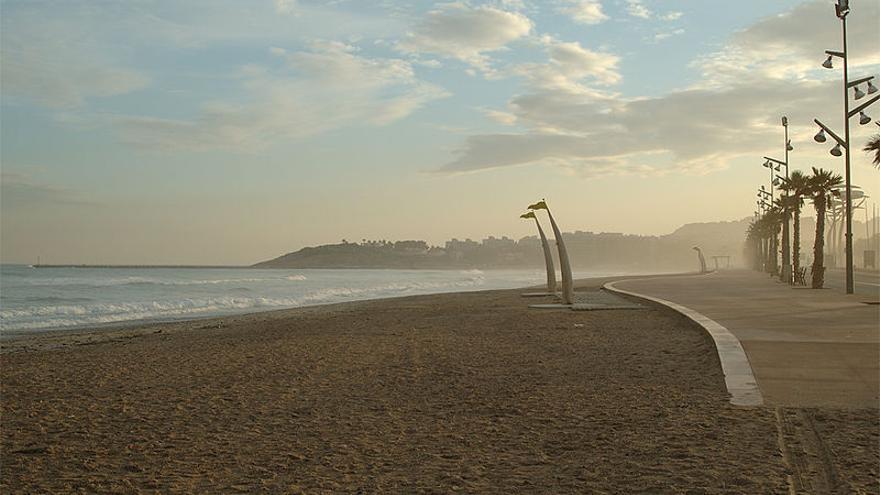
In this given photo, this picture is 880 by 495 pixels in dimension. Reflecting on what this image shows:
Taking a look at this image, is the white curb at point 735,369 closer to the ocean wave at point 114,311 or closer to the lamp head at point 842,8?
the lamp head at point 842,8

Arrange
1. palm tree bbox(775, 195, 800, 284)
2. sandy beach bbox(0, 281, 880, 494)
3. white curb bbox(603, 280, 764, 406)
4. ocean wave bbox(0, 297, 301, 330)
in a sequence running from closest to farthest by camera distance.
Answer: sandy beach bbox(0, 281, 880, 494) → white curb bbox(603, 280, 764, 406) → ocean wave bbox(0, 297, 301, 330) → palm tree bbox(775, 195, 800, 284)

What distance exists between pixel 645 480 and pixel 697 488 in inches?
12.5

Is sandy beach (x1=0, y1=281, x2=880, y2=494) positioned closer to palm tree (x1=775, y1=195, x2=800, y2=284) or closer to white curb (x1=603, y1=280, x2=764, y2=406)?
white curb (x1=603, y1=280, x2=764, y2=406)

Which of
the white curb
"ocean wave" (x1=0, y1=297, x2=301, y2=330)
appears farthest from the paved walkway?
"ocean wave" (x1=0, y1=297, x2=301, y2=330)

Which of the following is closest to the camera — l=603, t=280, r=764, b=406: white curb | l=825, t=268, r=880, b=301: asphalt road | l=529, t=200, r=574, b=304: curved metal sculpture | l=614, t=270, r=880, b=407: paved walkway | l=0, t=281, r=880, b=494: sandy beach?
l=0, t=281, r=880, b=494: sandy beach

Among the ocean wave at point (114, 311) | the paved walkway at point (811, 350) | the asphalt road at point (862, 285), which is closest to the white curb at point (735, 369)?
the paved walkway at point (811, 350)

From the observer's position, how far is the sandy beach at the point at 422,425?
493cm

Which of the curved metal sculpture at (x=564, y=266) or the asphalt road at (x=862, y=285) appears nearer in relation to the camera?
the curved metal sculpture at (x=564, y=266)

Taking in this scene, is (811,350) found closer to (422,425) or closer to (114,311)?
(422,425)

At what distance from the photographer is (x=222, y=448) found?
19.3 ft

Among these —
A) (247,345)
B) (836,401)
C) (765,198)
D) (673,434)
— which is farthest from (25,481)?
(765,198)

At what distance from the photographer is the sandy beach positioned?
4934mm

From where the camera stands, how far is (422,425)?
6.51 metres

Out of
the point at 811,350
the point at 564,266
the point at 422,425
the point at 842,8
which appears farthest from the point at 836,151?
the point at 422,425
